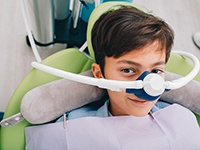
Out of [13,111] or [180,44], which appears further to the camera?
[180,44]

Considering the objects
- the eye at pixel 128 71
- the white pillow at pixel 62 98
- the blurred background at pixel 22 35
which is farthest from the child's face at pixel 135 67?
the blurred background at pixel 22 35

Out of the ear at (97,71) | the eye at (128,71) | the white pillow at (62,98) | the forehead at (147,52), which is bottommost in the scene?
the white pillow at (62,98)

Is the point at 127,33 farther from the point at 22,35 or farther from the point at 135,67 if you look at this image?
the point at 22,35

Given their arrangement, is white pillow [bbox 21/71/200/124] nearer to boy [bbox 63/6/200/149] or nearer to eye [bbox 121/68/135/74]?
boy [bbox 63/6/200/149]

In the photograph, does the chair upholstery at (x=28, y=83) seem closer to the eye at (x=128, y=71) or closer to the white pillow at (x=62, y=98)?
the white pillow at (x=62, y=98)

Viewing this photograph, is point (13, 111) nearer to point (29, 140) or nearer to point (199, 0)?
point (29, 140)

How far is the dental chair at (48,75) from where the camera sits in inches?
37.2

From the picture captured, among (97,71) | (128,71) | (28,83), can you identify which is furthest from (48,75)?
(128,71)

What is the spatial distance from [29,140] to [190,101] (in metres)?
0.56

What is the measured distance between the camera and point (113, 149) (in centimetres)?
88

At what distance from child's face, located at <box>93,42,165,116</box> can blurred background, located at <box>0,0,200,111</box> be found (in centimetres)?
77

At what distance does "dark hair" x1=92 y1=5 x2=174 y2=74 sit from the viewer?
2.64ft

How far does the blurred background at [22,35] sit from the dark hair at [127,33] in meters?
0.76

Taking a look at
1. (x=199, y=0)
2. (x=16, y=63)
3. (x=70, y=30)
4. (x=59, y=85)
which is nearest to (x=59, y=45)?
(x=70, y=30)
